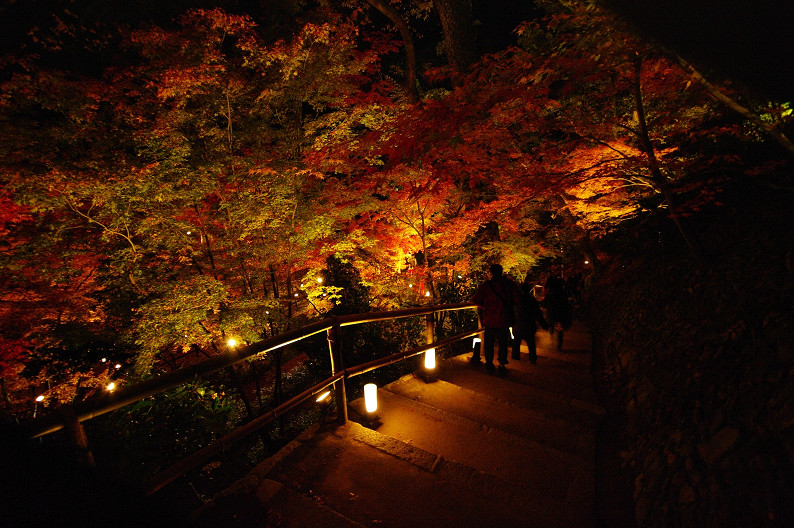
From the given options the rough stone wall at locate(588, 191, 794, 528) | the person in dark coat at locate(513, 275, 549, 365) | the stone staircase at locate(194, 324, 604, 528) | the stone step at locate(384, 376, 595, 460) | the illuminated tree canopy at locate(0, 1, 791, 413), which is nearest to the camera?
the rough stone wall at locate(588, 191, 794, 528)

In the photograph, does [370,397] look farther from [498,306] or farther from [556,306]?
[556,306]

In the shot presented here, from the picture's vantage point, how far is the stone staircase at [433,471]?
236 centimetres

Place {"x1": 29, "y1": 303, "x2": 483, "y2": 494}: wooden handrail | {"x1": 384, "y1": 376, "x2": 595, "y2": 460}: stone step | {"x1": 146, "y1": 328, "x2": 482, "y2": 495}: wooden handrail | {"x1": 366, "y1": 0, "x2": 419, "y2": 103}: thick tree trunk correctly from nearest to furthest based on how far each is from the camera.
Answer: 1. {"x1": 29, "y1": 303, "x2": 483, "y2": 494}: wooden handrail
2. {"x1": 146, "y1": 328, "x2": 482, "y2": 495}: wooden handrail
3. {"x1": 384, "y1": 376, "x2": 595, "y2": 460}: stone step
4. {"x1": 366, "y1": 0, "x2": 419, "y2": 103}: thick tree trunk

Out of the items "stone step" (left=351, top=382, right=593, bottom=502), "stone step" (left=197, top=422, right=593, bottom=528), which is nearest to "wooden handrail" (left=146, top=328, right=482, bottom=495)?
"stone step" (left=197, top=422, right=593, bottom=528)

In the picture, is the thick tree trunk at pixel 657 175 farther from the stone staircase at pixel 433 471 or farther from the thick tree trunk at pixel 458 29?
the thick tree trunk at pixel 458 29

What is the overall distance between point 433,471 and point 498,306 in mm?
2966

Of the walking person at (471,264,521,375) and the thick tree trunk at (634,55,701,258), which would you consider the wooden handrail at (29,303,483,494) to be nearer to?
the walking person at (471,264,521,375)

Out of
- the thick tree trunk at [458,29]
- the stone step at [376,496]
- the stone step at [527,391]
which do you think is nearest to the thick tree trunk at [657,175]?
the stone step at [527,391]

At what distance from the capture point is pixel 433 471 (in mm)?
2828

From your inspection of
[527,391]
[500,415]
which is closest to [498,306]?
[527,391]

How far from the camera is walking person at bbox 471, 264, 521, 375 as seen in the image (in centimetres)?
530

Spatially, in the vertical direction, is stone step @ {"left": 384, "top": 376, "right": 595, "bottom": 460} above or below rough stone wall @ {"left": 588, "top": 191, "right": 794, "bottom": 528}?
below

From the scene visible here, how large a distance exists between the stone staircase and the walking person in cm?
117

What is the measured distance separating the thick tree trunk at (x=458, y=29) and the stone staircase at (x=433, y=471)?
32.8 feet
